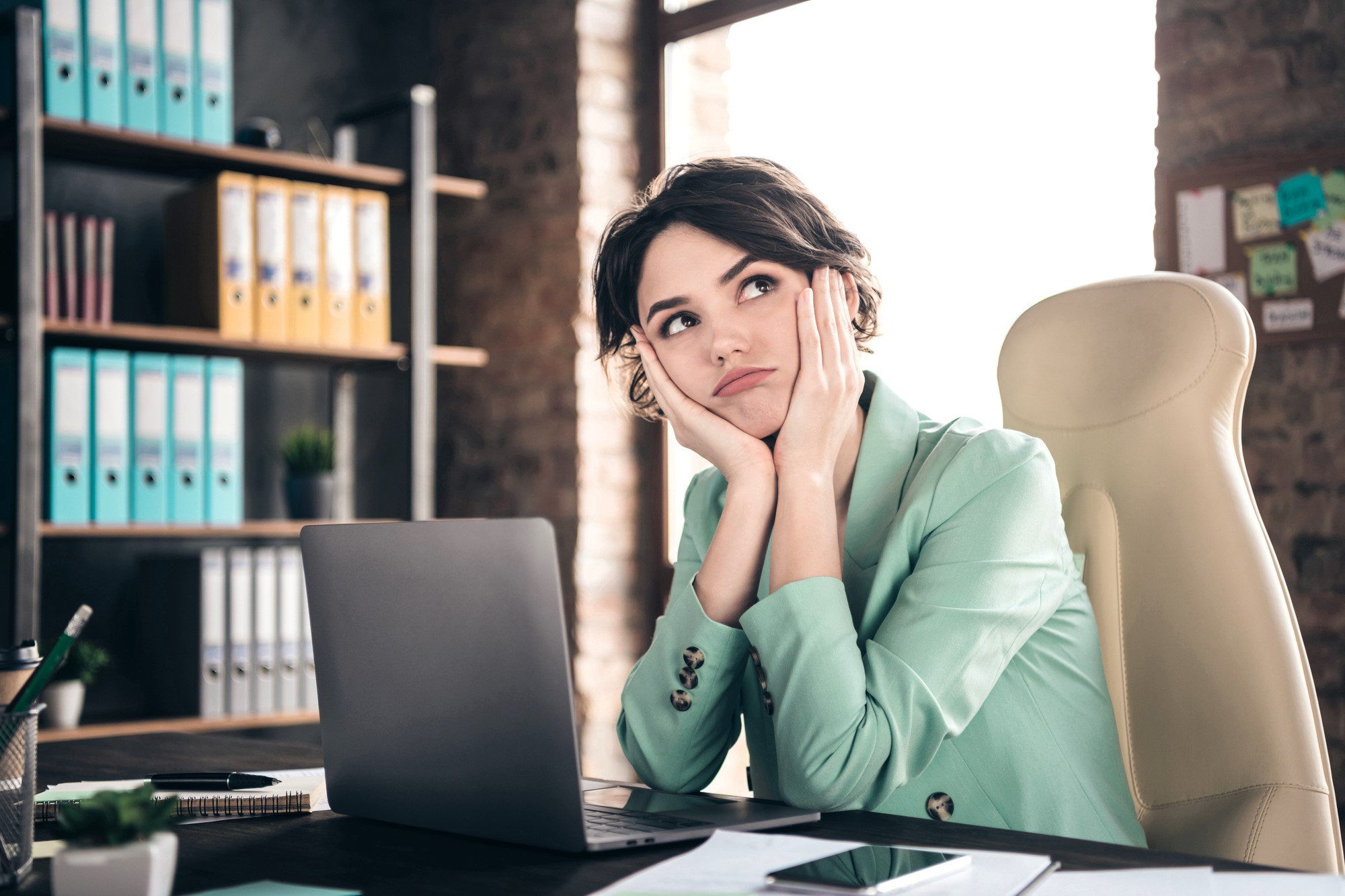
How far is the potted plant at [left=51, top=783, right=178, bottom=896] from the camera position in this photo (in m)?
0.68

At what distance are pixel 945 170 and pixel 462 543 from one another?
2.26 metres

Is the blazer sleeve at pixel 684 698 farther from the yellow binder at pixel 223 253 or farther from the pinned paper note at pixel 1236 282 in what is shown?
the yellow binder at pixel 223 253

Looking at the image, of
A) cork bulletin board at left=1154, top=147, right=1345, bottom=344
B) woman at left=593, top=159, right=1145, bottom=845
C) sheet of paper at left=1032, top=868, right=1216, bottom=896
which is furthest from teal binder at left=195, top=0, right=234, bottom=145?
sheet of paper at left=1032, top=868, right=1216, bottom=896

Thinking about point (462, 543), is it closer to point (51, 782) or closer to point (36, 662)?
point (36, 662)

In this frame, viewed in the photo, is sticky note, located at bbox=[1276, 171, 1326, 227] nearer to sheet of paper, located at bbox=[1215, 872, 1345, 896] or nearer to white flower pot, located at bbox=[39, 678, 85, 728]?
sheet of paper, located at bbox=[1215, 872, 1345, 896]

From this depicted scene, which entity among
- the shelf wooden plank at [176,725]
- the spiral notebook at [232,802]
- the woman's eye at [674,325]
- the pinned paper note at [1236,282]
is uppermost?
the pinned paper note at [1236,282]

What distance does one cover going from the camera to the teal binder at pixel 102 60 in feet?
8.54

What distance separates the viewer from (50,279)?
8.49 ft

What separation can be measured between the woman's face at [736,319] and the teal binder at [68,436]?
163 centimetres

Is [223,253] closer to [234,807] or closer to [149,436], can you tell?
[149,436]

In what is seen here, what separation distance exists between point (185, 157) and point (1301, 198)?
225 cm

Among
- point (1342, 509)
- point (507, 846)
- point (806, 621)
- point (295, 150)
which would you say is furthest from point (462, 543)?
point (295, 150)

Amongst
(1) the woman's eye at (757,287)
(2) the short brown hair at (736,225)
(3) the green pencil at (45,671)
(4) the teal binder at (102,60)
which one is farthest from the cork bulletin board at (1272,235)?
(4) the teal binder at (102,60)

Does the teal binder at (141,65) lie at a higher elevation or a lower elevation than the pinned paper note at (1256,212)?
higher
